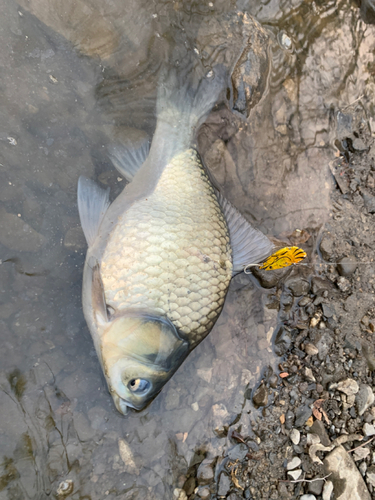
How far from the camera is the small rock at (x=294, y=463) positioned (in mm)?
2375

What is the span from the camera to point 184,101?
237 centimetres

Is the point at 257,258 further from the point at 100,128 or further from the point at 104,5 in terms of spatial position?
the point at 104,5

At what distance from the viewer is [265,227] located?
8.82 feet

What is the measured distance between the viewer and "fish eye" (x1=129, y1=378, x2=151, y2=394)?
194cm

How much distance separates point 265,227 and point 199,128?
99cm

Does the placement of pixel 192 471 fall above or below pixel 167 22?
below

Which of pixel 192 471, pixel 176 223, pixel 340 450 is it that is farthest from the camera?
pixel 340 450

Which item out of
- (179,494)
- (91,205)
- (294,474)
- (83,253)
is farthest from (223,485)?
(91,205)

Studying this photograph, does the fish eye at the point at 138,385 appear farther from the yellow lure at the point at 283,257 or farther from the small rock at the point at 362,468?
the small rock at the point at 362,468

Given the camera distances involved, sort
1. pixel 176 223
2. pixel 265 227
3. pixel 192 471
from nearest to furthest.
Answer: pixel 176 223 → pixel 192 471 → pixel 265 227

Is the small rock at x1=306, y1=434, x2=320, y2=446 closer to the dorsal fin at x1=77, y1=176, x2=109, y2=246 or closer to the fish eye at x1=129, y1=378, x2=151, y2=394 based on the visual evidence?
the fish eye at x1=129, y1=378, x2=151, y2=394

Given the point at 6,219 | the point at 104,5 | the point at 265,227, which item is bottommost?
the point at 265,227

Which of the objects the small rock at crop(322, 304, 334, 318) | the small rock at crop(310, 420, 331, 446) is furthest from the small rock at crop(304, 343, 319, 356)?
the small rock at crop(310, 420, 331, 446)

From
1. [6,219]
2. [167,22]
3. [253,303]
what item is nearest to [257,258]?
[253,303]
